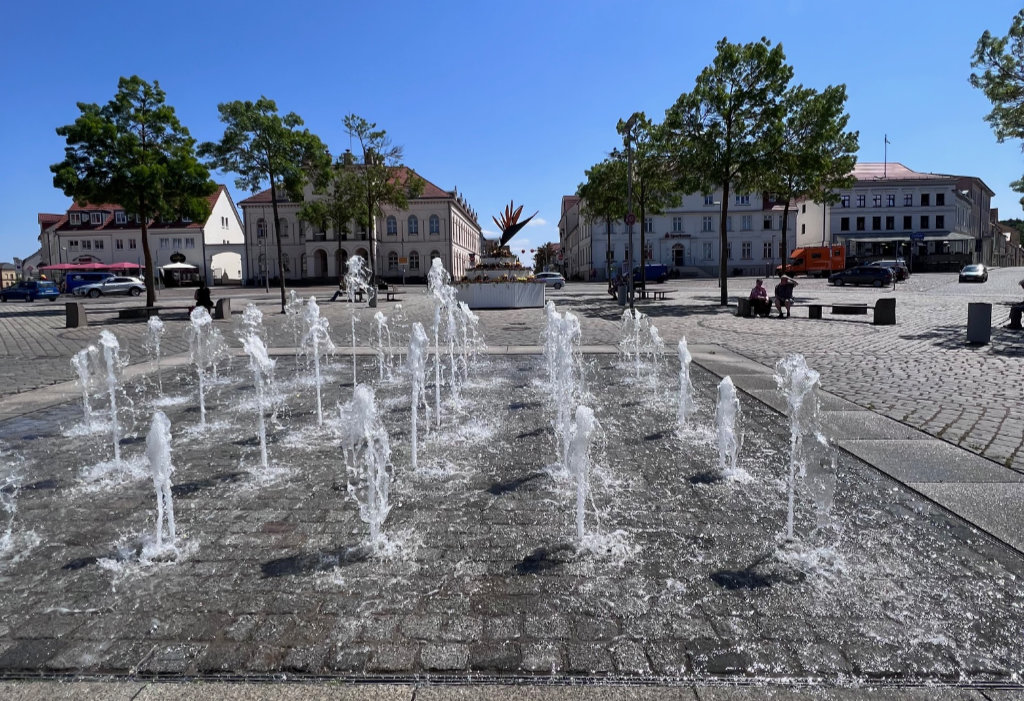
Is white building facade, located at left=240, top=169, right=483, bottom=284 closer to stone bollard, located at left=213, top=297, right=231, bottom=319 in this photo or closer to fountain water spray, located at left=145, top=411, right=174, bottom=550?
stone bollard, located at left=213, top=297, right=231, bottom=319

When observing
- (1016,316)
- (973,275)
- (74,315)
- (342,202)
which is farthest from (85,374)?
(973,275)

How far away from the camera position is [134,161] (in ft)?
79.8

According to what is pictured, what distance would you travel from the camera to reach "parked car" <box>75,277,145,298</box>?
47.7 meters

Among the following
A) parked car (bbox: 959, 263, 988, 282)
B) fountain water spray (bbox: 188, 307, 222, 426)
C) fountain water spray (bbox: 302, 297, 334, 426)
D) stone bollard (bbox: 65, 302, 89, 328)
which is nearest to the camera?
fountain water spray (bbox: 188, 307, 222, 426)

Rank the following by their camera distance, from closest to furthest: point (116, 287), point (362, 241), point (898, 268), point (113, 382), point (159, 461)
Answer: point (159, 461)
point (113, 382)
point (898, 268)
point (116, 287)
point (362, 241)

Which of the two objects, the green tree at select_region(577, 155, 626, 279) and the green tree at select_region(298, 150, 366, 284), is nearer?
the green tree at select_region(298, 150, 366, 284)

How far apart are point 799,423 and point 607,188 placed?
36.5 m

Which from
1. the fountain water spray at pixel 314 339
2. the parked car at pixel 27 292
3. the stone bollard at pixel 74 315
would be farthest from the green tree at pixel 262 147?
the parked car at pixel 27 292

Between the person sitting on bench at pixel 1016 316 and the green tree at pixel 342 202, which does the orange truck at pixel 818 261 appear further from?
the person sitting on bench at pixel 1016 316

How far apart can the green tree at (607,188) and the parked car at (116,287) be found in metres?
32.5

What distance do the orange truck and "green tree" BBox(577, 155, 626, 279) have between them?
1878 centimetres

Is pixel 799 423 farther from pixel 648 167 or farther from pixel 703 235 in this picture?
pixel 703 235

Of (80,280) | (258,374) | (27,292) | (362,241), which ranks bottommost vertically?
(258,374)

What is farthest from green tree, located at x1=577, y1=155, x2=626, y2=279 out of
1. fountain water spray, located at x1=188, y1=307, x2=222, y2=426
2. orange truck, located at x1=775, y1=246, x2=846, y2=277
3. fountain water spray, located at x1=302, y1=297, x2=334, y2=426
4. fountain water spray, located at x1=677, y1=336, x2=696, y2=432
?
fountain water spray, located at x1=677, y1=336, x2=696, y2=432
